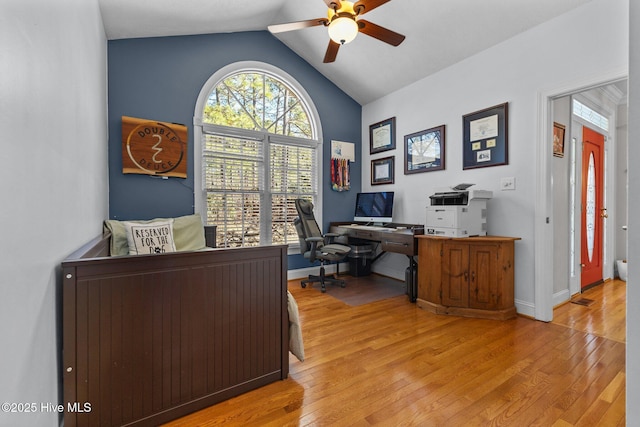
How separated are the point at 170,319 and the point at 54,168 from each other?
82 centimetres

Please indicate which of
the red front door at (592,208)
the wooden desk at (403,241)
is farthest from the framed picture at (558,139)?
the wooden desk at (403,241)

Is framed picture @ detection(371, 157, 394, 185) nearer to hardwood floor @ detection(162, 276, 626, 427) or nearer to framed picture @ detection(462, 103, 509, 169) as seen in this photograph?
framed picture @ detection(462, 103, 509, 169)

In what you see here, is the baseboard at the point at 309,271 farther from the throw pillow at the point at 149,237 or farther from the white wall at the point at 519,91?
the throw pillow at the point at 149,237

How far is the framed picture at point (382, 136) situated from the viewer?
13.9 feet

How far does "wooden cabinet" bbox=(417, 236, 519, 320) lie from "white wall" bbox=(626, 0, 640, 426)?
81.2 inches

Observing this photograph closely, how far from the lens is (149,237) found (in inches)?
102

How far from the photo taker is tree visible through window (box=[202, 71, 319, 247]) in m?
3.67

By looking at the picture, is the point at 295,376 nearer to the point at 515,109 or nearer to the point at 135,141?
the point at 135,141

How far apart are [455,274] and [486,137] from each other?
4.92 ft

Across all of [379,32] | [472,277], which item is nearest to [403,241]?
[472,277]

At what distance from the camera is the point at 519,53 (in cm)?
283

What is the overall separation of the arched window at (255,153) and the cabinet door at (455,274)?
2.09 metres

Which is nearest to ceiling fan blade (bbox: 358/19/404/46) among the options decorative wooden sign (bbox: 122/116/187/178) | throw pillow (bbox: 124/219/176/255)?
decorative wooden sign (bbox: 122/116/187/178)

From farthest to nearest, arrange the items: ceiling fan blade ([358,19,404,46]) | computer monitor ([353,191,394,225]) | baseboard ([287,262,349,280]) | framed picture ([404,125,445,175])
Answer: baseboard ([287,262,349,280]), computer monitor ([353,191,394,225]), framed picture ([404,125,445,175]), ceiling fan blade ([358,19,404,46])
